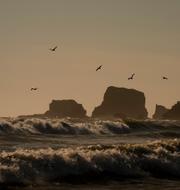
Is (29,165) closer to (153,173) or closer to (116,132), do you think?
Result: (153,173)

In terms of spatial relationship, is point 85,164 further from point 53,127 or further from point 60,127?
point 60,127

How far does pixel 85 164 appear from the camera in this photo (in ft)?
81.7

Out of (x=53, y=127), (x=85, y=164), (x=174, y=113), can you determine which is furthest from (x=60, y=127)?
(x=174, y=113)

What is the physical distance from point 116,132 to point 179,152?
3210 cm

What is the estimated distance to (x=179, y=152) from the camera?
31188mm

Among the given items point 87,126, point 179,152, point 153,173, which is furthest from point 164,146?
point 87,126

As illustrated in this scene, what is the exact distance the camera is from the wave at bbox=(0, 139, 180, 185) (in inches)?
872

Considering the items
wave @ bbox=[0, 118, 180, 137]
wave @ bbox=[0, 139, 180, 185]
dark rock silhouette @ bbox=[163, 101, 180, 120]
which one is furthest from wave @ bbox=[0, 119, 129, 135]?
dark rock silhouette @ bbox=[163, 101, 180, 120]

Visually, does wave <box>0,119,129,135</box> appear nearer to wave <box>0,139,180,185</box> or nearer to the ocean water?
the ocean water

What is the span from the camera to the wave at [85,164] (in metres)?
22.2

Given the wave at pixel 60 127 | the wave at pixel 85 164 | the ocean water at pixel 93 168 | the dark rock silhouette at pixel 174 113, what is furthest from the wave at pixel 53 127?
the dark rock silhouette at pixel 174 113

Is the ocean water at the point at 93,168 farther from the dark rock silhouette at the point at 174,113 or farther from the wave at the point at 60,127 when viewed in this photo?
the dark rock silhouette at the point at 174,113

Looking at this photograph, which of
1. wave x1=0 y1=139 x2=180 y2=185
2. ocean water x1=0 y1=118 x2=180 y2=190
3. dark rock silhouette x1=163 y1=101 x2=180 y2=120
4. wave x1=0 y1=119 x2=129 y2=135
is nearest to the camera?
ocean water x1=0 y1=118 x2=180 y2=190

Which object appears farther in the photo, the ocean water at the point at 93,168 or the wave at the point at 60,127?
the wave at the point at 60,127
